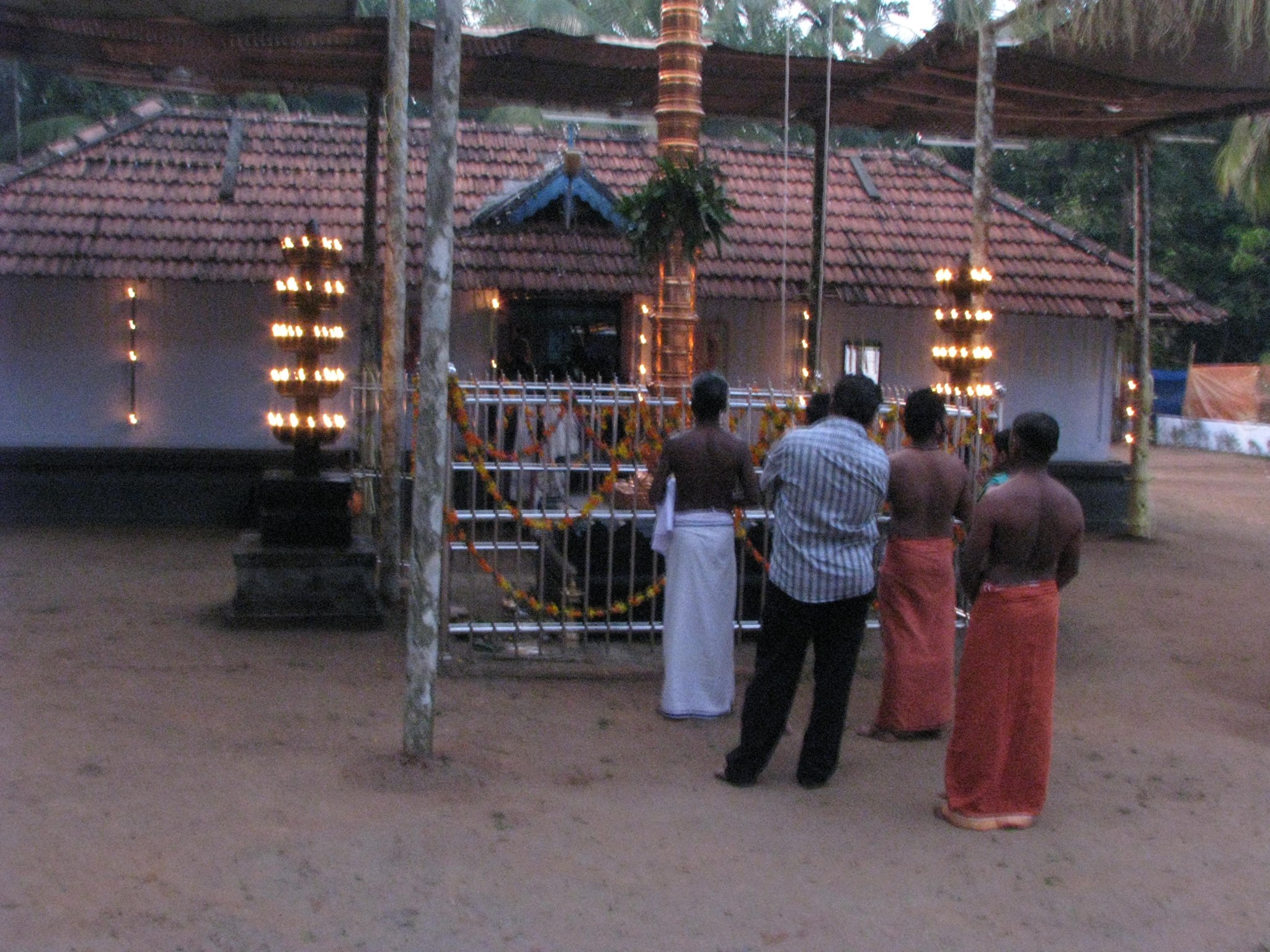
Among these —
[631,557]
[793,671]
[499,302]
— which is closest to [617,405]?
[631,557]

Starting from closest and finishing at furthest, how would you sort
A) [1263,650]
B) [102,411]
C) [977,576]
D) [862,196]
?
[977,576], [1263,650], [102,411], [862,196]

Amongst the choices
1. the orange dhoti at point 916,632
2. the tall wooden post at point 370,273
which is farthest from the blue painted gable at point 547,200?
the orange dhoti at point 916,632

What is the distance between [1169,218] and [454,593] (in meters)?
25.9

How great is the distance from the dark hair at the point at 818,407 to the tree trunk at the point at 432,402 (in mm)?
2131

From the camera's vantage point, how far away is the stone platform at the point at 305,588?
8.60m

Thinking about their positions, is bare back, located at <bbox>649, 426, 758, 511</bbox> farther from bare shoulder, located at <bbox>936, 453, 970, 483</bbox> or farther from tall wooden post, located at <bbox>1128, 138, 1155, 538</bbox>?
tall wooden post, located at <bbox>1128, 138, 1155, 538</bbox>

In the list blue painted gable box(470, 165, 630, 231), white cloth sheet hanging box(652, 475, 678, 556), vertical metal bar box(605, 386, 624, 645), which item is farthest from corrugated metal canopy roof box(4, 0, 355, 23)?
white cloth sheet hanging box(652, 475, 678, 556)

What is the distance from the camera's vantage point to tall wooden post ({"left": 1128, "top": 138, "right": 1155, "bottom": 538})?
541 inches

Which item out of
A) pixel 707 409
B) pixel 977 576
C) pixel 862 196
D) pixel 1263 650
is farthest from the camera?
pixel 862 196

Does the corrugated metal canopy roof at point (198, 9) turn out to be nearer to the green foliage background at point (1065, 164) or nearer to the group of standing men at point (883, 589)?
the group of standing men at point (883, 589)

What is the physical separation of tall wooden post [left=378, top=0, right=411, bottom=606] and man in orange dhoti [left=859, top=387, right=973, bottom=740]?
3.69 m

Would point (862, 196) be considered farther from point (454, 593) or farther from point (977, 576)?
point (977, 576)

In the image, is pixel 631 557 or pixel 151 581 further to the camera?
pixel 151 581

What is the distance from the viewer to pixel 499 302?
46.2 ft
